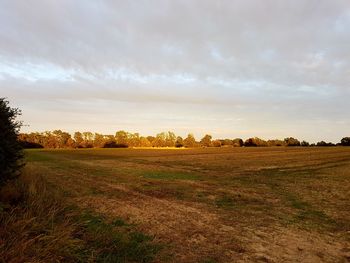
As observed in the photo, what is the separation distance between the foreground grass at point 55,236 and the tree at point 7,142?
581 mm

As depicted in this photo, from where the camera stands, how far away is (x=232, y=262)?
7293 millimetres

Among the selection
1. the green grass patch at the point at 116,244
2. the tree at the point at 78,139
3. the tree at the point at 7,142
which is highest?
the tree at the point at 78,139

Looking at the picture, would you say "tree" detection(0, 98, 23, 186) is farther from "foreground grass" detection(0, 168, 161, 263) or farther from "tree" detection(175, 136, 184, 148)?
"tree" detection(175, 136, 184, 148)

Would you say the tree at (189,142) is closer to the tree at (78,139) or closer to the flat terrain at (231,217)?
the tree at (78,139)

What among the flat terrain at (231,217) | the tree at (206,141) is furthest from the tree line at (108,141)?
the flat terrain at (231,217)

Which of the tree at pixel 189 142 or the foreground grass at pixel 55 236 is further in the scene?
the tree at pixel 189 142

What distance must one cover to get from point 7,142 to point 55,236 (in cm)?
328

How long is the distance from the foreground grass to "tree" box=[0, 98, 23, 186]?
1.91ft

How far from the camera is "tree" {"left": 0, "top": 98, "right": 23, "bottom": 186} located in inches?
354

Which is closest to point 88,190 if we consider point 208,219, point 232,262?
point 208,219

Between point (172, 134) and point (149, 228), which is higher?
point (172, 134)

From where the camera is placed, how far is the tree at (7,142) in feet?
29.5

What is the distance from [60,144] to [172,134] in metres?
38.7

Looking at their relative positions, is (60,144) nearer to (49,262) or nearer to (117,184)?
(117,184)
